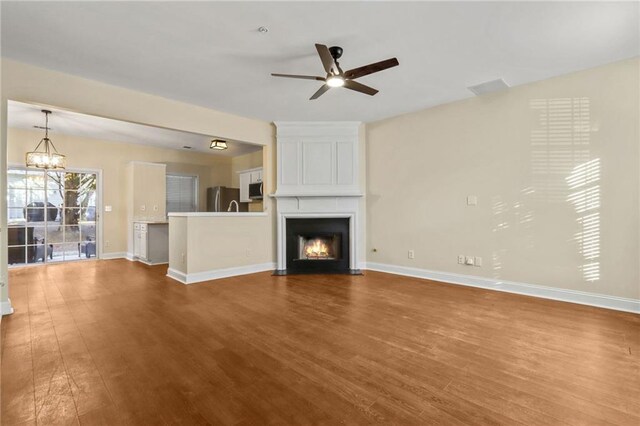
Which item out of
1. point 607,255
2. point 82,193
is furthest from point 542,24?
point 82,193

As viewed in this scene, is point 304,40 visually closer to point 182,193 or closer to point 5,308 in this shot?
point 5,308

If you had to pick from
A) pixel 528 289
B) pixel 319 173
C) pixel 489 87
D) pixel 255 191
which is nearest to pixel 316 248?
pixel 319 173

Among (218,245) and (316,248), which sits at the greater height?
(218,245)

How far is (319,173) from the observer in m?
5.20

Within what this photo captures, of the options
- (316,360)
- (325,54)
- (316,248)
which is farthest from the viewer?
(316,248)

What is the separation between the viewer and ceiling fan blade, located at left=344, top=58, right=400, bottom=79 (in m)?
2.58

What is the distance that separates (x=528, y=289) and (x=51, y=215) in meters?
8.90

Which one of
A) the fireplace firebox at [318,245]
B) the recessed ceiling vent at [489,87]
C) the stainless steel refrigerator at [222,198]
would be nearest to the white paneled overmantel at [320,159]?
the fireplace firebox at [318,245]

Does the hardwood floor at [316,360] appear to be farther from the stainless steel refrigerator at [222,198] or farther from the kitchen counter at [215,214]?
the stainless steel refrigerator at [222,198]

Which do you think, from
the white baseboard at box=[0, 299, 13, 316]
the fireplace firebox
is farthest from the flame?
the white baseboard at box=[0, 299, 13, 316]

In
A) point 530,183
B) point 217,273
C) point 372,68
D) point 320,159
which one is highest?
point 372,68

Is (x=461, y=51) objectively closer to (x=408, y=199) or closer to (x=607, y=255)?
(x=408, y=199)

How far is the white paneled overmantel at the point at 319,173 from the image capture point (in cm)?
518

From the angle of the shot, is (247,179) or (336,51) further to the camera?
(247,179)
